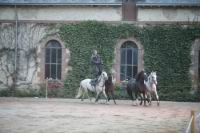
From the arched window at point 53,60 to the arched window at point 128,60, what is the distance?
4040 mm

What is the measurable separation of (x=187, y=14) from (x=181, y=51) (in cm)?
228

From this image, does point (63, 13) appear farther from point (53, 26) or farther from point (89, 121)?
point (89, 121)

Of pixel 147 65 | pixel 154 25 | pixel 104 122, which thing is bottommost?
pixel 104 122

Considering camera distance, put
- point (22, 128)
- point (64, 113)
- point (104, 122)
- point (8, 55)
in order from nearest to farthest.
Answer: point (22, 128), point (104, 122), point (64, 113), point (8, 55)

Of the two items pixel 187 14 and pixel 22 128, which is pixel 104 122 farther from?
pixel 187 14

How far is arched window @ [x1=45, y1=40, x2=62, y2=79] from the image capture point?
30016mm

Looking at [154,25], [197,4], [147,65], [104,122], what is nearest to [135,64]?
[147,65]

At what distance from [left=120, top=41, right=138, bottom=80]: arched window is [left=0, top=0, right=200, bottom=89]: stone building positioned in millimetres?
63

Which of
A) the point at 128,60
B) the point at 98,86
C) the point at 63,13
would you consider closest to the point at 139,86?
the point at 98,86

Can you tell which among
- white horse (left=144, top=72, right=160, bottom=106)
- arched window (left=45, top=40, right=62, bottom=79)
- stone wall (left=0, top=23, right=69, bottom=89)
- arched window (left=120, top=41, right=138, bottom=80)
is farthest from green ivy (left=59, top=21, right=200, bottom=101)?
white horse (left=144, top=72, right=160, bottom=106)

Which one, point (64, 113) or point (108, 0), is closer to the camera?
point (64, 113)

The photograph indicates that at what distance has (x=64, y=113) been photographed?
60.4ft

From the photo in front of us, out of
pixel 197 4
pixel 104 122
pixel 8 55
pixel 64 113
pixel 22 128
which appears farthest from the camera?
pixel 8 55

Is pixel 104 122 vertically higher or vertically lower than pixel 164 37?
lower
